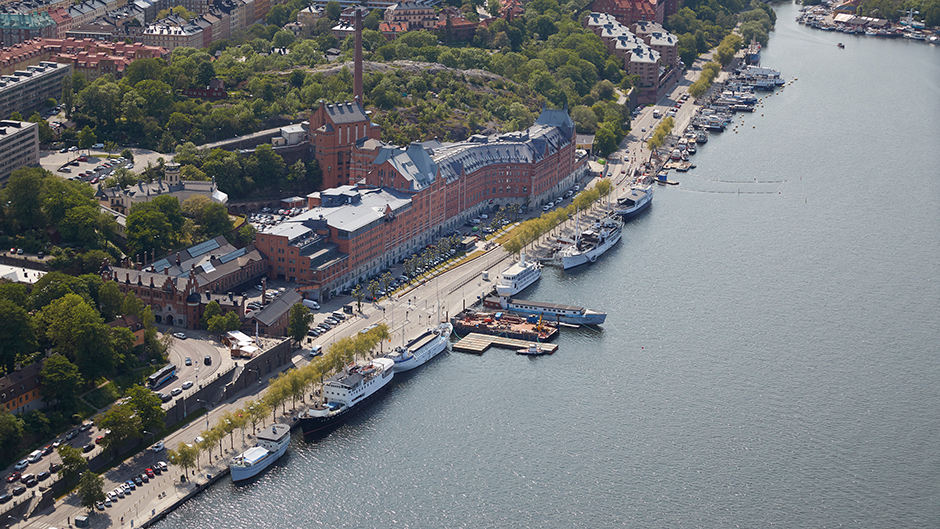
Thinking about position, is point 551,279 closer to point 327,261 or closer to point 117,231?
point 327,261

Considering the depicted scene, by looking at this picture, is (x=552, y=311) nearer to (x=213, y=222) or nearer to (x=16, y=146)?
(x=213, y=222)

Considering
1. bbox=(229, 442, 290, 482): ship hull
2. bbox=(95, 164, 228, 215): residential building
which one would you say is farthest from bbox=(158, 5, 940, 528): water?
bbox=(95, 164, 228, 215): residential building

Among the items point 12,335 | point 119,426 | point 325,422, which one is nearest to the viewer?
point 119,426

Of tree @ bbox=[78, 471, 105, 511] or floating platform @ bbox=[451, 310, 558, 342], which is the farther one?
floating platform @ bbox=[451, 310, 558, 342]

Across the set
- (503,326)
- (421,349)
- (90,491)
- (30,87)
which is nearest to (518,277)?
(503,326)

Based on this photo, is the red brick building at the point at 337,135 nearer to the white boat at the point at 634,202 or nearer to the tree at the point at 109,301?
the white boat at the point at 634,202

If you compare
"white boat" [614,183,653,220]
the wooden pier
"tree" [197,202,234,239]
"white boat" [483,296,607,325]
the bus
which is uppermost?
"tree" [197,202,234,239]

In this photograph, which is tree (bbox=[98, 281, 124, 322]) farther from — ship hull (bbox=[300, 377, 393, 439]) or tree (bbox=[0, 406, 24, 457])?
ship hull (bbox=[300, 377, 393, 439])
